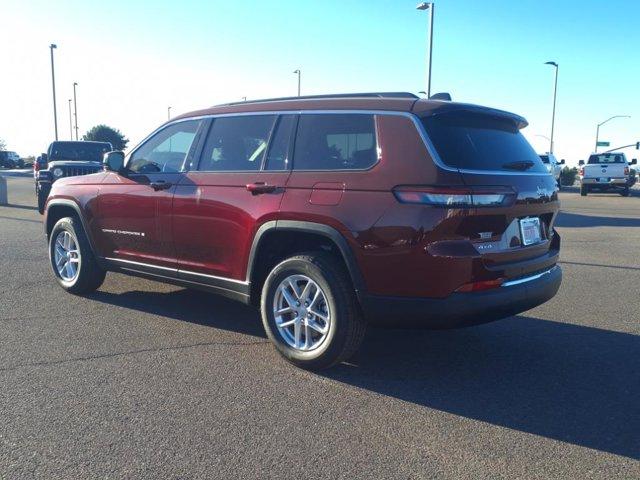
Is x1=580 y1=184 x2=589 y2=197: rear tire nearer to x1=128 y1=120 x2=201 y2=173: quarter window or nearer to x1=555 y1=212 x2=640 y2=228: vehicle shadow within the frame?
x1=555 y1=212 x2=640 y2=228: vehicle shadow

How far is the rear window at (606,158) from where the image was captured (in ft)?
86.5

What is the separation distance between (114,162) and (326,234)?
272 centimetres

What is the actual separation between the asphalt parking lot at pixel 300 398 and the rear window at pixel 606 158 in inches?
894

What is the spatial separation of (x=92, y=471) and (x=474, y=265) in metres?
2.47

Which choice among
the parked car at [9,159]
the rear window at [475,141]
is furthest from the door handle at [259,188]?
the parked car at [9,159]

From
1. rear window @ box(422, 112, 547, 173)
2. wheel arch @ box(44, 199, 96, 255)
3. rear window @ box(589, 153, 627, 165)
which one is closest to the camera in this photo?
rear window @ box(422, 112, 547, 173)

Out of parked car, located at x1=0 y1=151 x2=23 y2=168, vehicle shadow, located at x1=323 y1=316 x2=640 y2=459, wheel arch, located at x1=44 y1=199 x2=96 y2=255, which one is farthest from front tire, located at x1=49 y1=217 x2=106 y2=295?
parked car, located at x1=0 y1=151 x2=23 y2=168

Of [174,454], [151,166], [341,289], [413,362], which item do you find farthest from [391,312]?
[151,166]

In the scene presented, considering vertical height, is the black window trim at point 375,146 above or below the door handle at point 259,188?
above

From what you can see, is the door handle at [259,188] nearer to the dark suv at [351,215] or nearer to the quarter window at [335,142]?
the dark suv at [351,215]

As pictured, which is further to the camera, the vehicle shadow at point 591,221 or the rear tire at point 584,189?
the rear tire at point 584,189

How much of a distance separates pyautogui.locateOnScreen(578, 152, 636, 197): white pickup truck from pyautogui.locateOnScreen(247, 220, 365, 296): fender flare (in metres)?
25.1

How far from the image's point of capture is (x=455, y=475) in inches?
117

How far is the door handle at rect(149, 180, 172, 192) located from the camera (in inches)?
211
